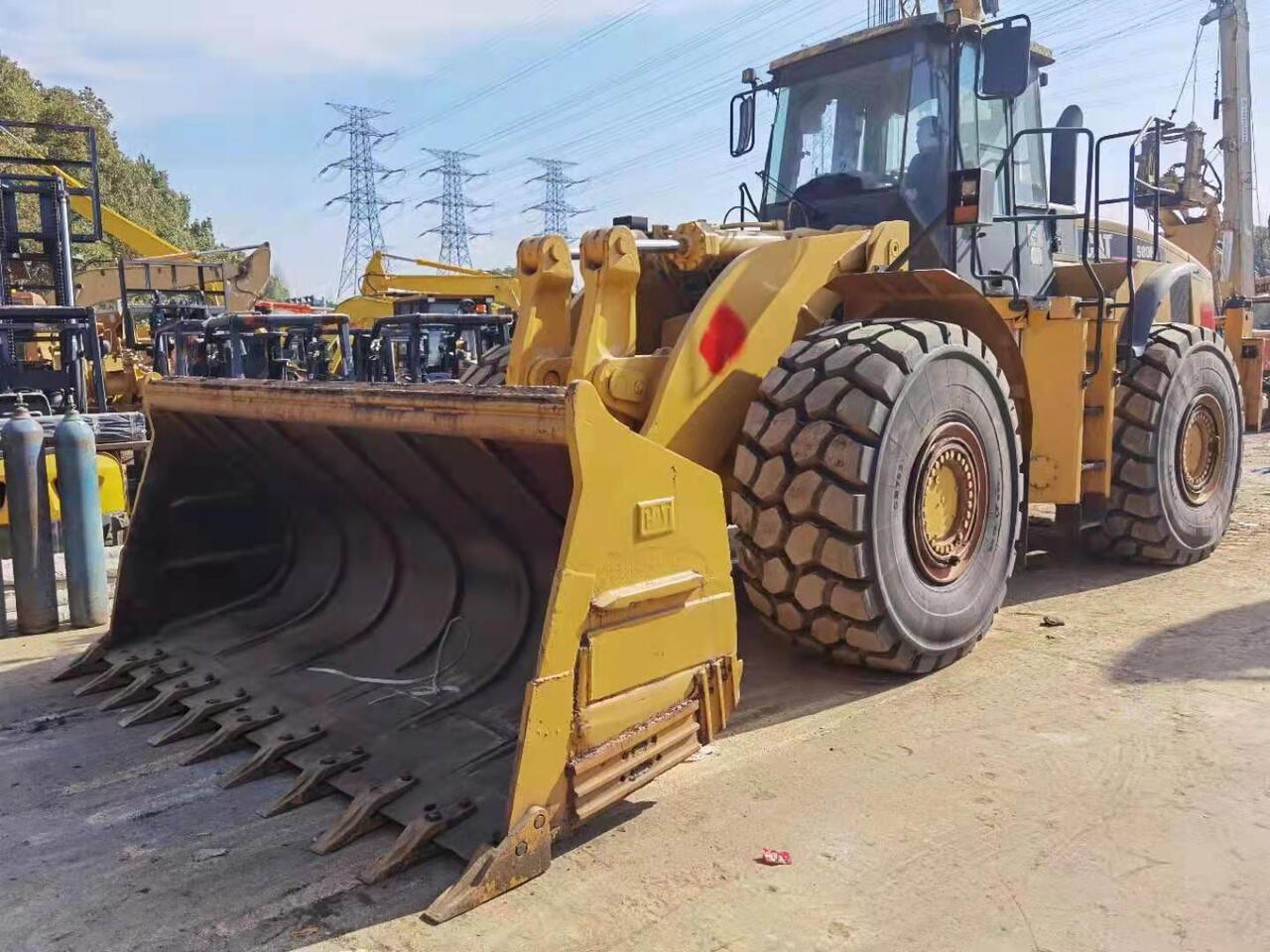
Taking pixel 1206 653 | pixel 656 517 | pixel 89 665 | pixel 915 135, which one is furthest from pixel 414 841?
pixel 915 135

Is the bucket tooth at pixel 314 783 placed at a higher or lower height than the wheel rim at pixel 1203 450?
lower

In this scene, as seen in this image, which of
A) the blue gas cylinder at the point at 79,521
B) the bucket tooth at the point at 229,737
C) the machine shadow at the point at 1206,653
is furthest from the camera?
the blue gas cylinder at the point at 79,521

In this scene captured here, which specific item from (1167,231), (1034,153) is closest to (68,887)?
(1034,153)

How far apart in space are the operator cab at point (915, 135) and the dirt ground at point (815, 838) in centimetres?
235

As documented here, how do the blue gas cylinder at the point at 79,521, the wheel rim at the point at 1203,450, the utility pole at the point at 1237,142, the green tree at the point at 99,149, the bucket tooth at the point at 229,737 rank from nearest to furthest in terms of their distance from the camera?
1. the bucket tooth at the point at 229,737
2. the blue gas cylinder at the point at 79,521
3. the wheel rim at the point at 1203,450
4. the utility pole at the point at 1237,142
5. the green tree at the point at 99,149

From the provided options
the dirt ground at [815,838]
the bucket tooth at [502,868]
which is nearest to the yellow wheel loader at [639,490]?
the bucket tooth at [502,868]

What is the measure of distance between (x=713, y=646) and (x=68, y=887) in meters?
1.98

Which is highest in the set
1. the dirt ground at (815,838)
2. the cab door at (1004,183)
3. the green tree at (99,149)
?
the green tree at (99,149)

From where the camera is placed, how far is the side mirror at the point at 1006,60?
501cm

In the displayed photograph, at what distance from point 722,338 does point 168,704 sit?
105 inches

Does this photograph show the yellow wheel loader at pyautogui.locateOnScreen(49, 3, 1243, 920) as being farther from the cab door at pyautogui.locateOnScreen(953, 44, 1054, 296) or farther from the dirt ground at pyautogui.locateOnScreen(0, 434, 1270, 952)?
the dirt ground at pyautogui.locateOnScreen(0, 434, 1270, 952)

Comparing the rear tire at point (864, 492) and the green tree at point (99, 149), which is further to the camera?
the green tree at point (99, 149)

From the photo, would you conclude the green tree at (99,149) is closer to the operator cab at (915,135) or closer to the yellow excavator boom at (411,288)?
the yellow excavator boom at (411,288)

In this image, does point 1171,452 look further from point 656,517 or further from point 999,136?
point 656,517
